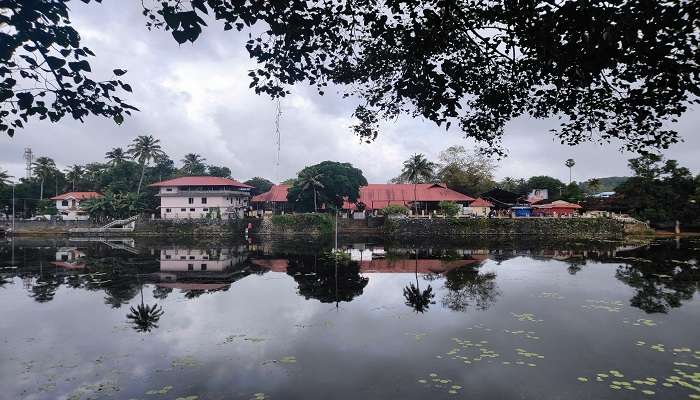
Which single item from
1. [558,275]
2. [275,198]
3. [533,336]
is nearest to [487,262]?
[558,275]

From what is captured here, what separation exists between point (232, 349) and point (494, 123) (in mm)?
7942

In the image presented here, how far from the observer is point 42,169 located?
70.6 m

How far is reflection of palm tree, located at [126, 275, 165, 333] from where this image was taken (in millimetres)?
12187

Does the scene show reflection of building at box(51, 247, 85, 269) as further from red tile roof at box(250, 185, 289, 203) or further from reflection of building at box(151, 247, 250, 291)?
red tile roof at box(250, 185, 289, 203)

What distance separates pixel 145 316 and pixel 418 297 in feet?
31.7

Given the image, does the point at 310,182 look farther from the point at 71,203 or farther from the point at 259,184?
the point at 71,203

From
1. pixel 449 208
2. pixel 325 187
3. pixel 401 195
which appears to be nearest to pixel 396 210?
pixel 449 208

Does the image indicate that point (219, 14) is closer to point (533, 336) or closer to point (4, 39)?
point (4, 39)

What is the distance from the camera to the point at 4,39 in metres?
4.03

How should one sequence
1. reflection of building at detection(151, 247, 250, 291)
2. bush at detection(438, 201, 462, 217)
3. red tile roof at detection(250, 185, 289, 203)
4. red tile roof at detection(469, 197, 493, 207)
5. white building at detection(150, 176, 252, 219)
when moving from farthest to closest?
1. red tile roof at detection(250, 185, 289, 203)
2. white building at detection(150, 176, 252, 219)
3. red tile roof at detection(469, 197, 493, 207)
4. bush at detection(438, 201, 462, 217)
5. reflection of building at detection(151, 247, 250, 291)

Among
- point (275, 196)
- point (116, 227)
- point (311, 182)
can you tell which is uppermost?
point (311, 182)

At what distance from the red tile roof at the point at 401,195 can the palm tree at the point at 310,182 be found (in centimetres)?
685

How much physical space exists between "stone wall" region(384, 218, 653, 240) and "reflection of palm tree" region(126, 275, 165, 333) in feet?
123

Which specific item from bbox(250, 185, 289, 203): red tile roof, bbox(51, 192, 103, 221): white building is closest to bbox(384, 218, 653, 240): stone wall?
bbox(250, 185, 289, 203): red tile roof
